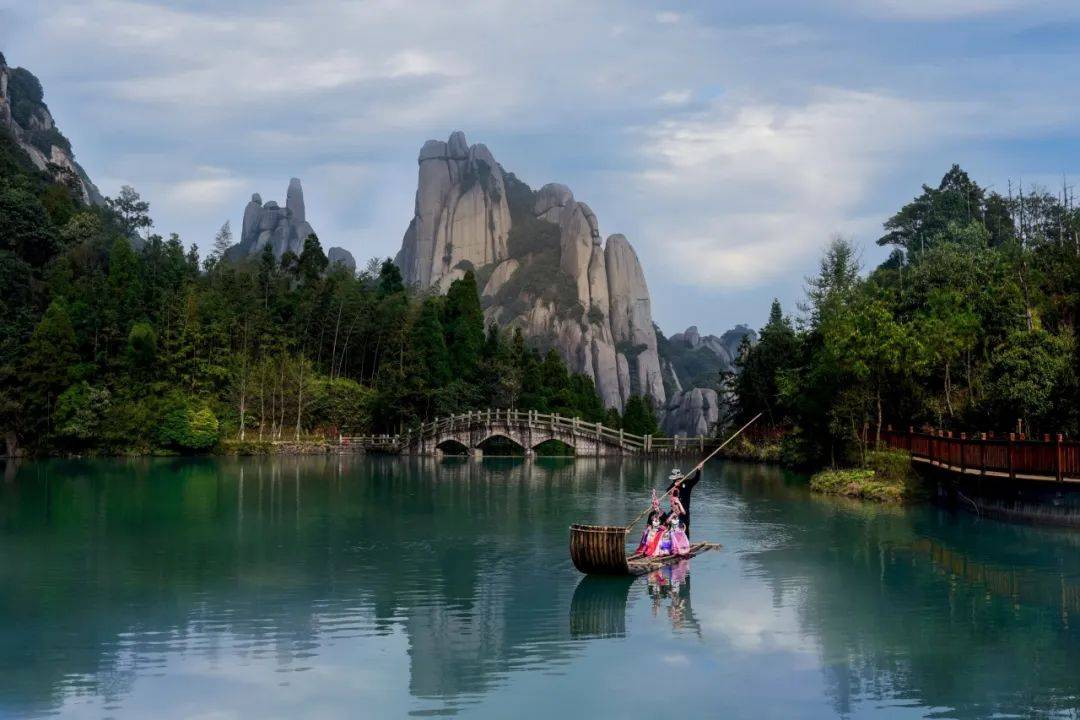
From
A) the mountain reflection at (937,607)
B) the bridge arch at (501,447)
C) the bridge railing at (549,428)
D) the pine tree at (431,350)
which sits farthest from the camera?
the pine tree at (431,350)

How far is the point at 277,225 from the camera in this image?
13938cm

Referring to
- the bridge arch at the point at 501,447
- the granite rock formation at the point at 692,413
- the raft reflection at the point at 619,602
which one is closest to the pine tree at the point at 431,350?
the bridge arch at the point at 501,447

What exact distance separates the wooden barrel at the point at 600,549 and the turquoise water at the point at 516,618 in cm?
29

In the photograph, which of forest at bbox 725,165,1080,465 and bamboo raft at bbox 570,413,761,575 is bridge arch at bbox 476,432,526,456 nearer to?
forest at bbox 725,165,1080,465

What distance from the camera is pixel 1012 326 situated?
96.7ft

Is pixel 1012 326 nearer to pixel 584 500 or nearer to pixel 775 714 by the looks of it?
pixel 584 500

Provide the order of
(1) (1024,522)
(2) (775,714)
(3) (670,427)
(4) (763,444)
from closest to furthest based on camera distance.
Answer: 1. (2) (775,714)
2. (1) (1024,522)
3. (4) (763,444)
4. (3) (670,427)

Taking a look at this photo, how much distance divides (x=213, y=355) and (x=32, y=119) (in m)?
72.7

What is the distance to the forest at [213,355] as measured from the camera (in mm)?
51750

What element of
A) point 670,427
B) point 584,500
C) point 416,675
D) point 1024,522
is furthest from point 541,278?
point 416,675

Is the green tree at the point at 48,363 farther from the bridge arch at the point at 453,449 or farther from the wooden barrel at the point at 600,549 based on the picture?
the wooden barrel at the point at 600,549

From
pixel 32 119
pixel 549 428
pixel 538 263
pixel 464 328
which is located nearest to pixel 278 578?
pixel 549 428

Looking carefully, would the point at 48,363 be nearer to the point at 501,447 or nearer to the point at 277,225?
the point at 501,447

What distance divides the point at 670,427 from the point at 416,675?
93.3 m
